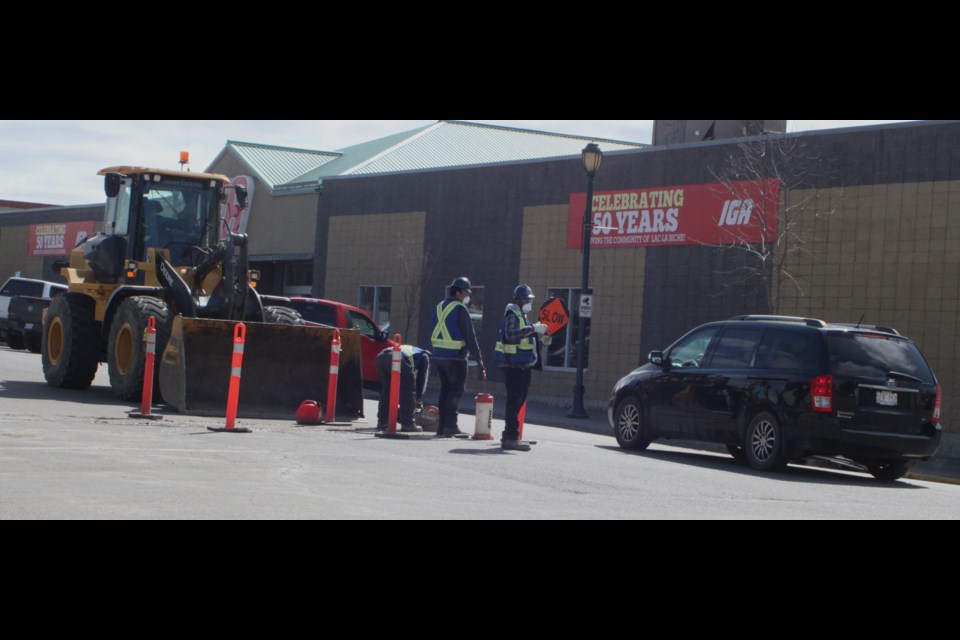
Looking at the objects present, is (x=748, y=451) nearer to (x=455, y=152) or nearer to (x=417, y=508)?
(x=417, y=508)

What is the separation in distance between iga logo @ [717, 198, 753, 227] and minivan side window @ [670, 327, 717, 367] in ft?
33.4

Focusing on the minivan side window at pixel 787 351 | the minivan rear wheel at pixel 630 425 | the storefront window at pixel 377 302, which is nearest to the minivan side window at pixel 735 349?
the minivan side window at pixel 787 351

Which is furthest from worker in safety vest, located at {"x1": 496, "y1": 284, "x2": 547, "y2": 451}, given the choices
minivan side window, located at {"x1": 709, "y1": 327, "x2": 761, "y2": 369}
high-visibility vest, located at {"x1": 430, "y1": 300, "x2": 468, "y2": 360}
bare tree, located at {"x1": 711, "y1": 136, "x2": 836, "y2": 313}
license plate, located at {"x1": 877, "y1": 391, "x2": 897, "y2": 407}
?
bare tree, located at {"x1": 711, "y1": 136, "x2": 836, "y2": 313}

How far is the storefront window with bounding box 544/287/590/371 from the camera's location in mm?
30000

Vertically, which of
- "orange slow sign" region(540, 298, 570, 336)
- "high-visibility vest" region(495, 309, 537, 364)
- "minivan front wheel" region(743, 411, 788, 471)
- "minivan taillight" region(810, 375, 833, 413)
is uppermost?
"orange slow sign" region(540, 298, 570, 336)

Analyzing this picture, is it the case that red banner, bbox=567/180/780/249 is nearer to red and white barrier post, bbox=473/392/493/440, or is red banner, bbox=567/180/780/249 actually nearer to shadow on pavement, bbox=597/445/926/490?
shadow on pavement, bbox=597/445/926/490

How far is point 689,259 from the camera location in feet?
89.4

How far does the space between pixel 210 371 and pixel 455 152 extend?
27.3m

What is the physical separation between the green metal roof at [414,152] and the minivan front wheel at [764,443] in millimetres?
26170

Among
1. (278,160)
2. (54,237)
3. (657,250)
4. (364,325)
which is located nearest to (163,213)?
(364,325)

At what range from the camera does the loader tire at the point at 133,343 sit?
55.7 feet

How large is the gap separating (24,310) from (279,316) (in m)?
16.8

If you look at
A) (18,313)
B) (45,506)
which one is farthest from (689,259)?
(45,506)

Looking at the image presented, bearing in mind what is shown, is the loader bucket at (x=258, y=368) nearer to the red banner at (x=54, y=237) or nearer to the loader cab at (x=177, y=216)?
the loader cab at (x=177, y=216)
